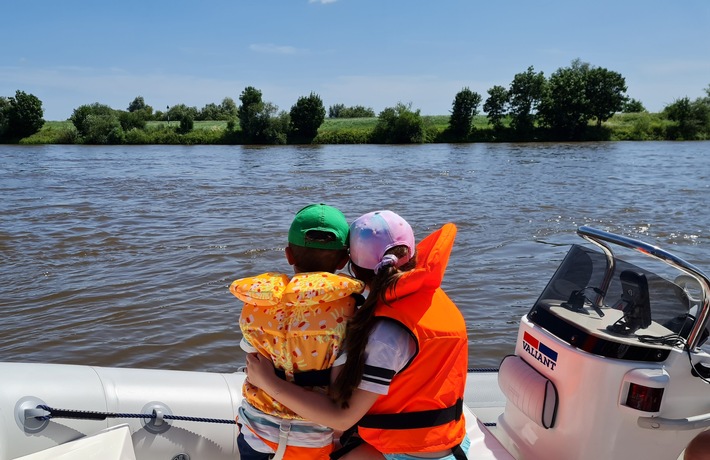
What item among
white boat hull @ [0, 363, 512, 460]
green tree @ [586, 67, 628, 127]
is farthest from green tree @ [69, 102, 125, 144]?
white boat hull @ [0, 363, 512, 460]

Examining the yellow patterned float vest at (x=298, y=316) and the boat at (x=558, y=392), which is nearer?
the yellow patterned float vest at (x=298, y=316)

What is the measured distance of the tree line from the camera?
1721 inches

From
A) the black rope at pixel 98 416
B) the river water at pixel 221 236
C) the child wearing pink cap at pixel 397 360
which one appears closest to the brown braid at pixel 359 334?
the child wearing pink cap at pixel 397 360

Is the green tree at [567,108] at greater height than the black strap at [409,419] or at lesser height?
greater

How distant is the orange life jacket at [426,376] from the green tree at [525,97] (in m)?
46.3

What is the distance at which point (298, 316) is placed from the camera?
5.18ft

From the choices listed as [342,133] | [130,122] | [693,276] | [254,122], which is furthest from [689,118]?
[693,276]

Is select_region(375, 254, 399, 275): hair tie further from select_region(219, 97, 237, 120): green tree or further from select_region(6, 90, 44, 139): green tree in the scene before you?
select_region(219, 97, 237, 120): green tree

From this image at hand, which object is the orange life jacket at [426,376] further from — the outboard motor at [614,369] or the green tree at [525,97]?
the green tree at [525,97]

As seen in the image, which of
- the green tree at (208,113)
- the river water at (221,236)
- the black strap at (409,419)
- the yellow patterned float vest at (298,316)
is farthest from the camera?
the green tree at (208,113)

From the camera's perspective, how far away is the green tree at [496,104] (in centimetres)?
4909

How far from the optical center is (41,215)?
10.8 metres

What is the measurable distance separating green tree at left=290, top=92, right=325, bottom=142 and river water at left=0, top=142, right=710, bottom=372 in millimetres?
27632

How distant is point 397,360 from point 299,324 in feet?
0.83
